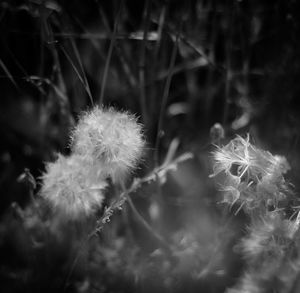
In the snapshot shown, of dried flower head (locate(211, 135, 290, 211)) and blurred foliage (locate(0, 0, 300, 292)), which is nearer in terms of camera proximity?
dried flower head (locate(211, 135, 290, 211))

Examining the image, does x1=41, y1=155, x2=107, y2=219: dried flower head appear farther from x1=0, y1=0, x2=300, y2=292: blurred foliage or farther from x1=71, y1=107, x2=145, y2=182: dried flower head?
x1=0, y1=0, x2=300, y2=292: blurred foliage

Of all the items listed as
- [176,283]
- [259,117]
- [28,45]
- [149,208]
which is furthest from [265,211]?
[28,45]

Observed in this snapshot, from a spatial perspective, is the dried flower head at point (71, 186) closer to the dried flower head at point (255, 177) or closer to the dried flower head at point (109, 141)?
the dried flower head at point (109, 141)

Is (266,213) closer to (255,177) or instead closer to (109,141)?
(255,177)

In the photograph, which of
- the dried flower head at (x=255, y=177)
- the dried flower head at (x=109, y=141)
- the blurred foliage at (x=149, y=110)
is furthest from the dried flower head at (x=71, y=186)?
the dried flower head at (x=255, y=177)

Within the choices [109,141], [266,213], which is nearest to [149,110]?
[109,141]

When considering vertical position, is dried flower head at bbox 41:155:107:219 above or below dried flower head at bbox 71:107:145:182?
below

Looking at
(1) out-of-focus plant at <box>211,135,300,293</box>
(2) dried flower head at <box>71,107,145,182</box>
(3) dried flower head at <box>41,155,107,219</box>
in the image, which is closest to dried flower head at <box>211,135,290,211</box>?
(1) out-of-focus plant at <box>211,135,300,293</box>
